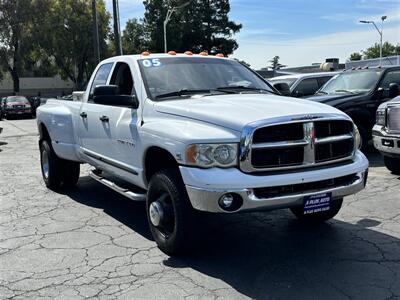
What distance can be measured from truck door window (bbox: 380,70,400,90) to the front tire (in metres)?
7.22

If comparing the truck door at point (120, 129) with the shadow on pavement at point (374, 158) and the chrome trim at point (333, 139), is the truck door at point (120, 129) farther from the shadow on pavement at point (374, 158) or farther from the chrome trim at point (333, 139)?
the shadow on pavement at point (374, 158)

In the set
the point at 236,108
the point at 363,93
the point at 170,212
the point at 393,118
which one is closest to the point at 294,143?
the point at 236,108

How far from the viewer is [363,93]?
10141 millimetres

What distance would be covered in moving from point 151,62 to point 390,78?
267 inches

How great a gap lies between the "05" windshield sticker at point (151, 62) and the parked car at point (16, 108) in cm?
2682

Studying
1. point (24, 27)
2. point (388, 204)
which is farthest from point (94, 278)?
point (24, 27)

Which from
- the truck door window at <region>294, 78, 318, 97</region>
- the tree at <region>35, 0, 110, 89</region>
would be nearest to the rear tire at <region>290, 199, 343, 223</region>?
the truck door window at <region>294, 78, 318, 97</region>

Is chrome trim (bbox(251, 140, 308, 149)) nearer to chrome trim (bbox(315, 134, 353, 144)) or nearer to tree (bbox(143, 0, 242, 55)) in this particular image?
chrome trim (bbox(315, 134, 353, 144))

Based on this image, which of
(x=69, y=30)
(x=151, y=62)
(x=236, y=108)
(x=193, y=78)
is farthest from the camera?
(x=69, y=30)

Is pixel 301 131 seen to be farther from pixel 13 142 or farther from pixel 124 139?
pixel 13 142

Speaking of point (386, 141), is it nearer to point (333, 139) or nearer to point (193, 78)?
point (333, 139)

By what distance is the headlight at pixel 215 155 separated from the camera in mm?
4133

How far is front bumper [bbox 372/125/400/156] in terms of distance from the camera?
24.0ft

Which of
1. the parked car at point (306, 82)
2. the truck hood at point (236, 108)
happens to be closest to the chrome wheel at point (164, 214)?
the truck hood at point (236, 108)
